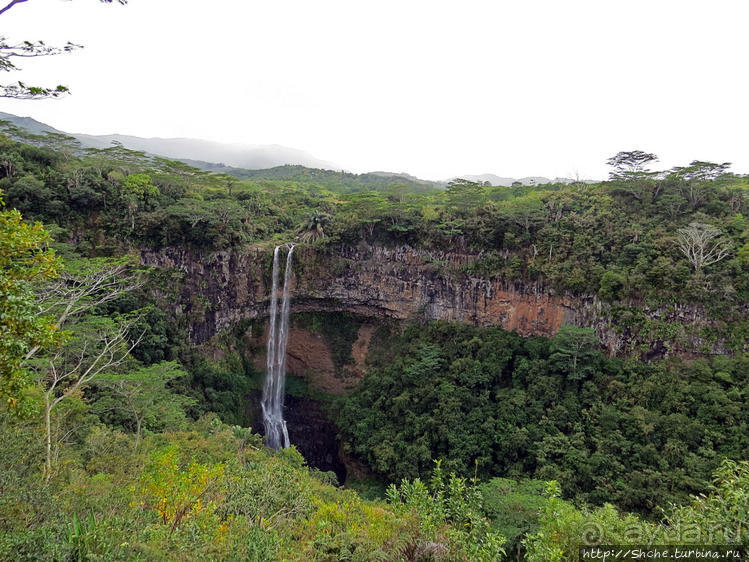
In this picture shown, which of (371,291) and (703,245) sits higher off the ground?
(703,245)

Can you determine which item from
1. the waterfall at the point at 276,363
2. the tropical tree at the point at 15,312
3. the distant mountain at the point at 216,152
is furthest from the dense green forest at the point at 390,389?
the distant mountain at the point at 216,152

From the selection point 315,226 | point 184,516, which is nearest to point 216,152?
point 315,226

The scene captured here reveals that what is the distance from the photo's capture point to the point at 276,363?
2403 centimetres

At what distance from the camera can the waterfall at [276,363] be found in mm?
22406

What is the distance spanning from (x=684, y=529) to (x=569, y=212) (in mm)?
18357

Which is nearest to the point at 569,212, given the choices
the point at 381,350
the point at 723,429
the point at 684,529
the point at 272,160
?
the point at 723,429

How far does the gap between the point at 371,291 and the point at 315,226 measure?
18.6 feet

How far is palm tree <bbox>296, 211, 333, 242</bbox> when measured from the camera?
23156 mm

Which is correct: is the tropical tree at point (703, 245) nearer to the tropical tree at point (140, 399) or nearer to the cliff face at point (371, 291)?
the cliff face at point (371, 291)

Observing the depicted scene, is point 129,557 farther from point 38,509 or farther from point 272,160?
point 272,160

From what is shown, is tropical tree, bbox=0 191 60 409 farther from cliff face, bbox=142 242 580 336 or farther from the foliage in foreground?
cliff face, bbox=142 242 580 336

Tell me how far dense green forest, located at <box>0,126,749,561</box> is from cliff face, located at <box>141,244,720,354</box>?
2.24ft

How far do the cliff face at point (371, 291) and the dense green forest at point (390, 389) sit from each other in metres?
Answer: 0.68

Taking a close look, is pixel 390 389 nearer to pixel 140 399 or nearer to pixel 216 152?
pixel 140 399
